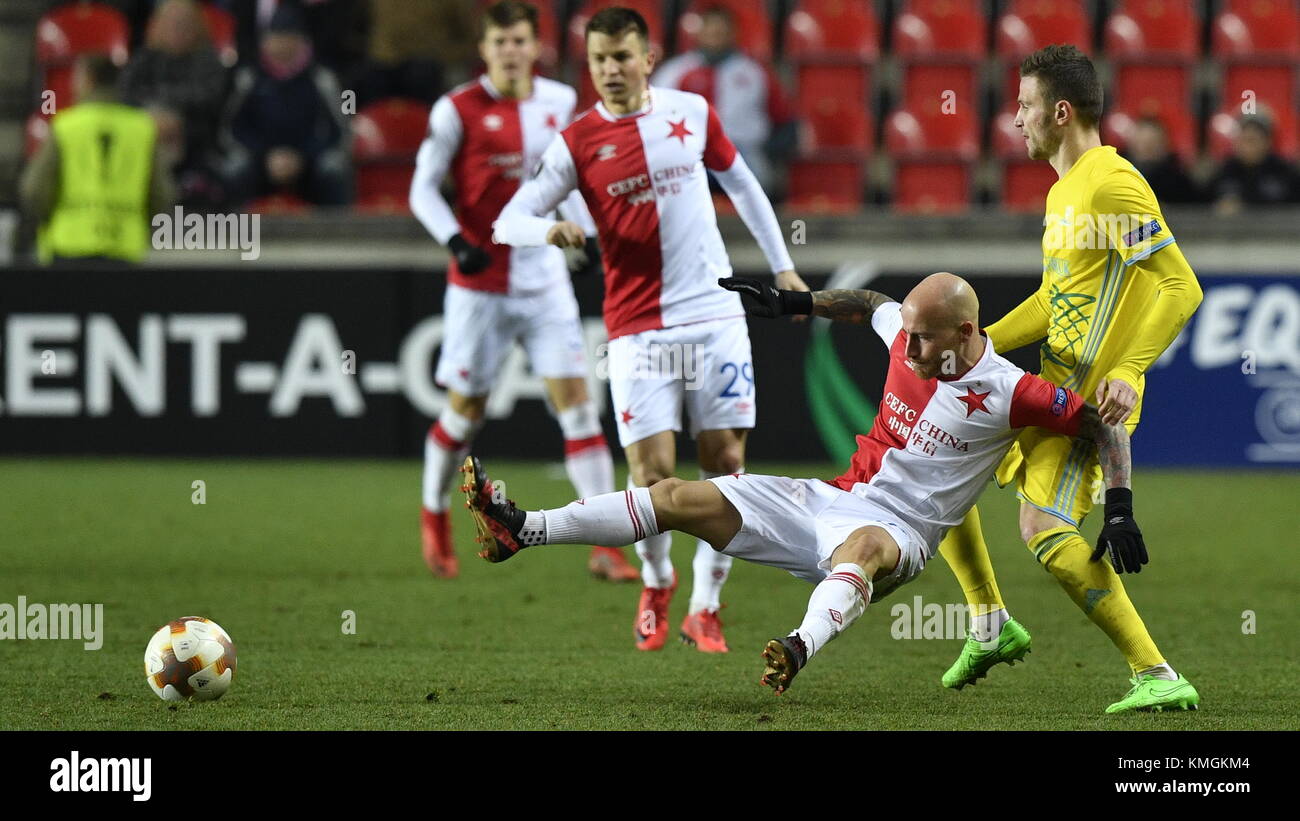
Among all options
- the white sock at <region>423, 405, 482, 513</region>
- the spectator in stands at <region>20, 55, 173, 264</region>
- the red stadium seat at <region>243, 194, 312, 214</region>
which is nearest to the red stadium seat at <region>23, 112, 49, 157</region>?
the spectator in stands at <region>20, 55, 173, 264</region>

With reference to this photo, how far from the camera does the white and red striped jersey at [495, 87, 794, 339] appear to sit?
677 cm

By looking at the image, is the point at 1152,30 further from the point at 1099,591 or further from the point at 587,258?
the point at 1099,591

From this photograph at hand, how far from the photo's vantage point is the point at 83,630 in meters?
6.78

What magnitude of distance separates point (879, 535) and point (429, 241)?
7422 mm

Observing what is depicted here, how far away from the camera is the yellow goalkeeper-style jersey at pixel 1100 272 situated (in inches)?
213

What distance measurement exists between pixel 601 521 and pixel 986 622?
1.32 metres

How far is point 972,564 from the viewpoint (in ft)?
19.6

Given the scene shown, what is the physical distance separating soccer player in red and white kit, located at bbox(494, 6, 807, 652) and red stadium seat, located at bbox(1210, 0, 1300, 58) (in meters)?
8.55

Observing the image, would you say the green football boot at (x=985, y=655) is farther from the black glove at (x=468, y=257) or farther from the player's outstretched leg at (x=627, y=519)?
the black glove at (x=468, y=257)

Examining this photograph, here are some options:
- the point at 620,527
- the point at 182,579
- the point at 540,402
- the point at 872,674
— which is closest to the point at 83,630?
the point at 182,579

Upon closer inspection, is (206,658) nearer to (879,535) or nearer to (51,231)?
(879,535)

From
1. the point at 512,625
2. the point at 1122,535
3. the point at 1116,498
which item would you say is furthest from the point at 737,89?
the point at 1122,535

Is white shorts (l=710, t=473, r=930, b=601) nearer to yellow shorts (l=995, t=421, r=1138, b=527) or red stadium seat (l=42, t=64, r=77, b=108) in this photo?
yellow shorts (l=995, t=421, r=1138, b=527)

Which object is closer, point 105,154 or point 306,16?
point 105,154
